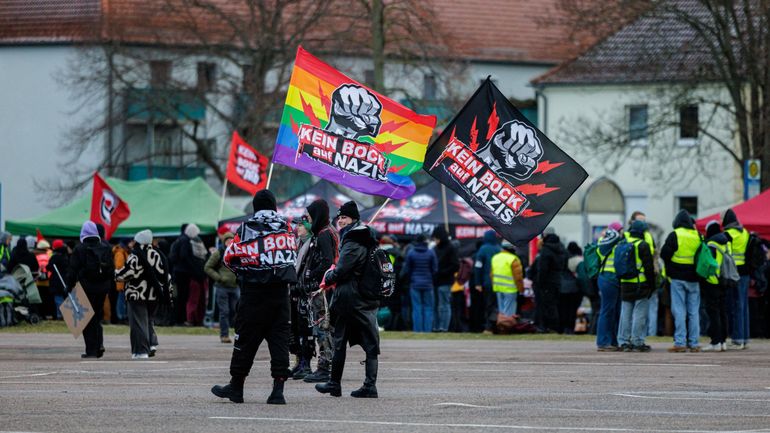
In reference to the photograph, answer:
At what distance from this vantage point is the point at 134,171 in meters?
61.1

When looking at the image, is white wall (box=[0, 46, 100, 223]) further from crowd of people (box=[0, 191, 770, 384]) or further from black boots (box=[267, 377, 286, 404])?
black boots (box=[267, 377, 286, 404])

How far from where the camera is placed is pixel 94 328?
20375mm

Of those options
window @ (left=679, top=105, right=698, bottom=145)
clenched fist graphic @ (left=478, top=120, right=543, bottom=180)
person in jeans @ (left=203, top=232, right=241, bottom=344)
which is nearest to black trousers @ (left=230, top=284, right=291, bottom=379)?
clenched fist graphic @ (left=478, top=120, right=543, bottom=180)

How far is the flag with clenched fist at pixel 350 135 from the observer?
688 inches

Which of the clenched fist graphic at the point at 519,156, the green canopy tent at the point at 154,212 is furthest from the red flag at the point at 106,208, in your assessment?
the clenched fist graphic at the point at 519,156

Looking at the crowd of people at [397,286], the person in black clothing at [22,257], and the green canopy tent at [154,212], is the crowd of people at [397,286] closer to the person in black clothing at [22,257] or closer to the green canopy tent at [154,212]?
the person in black clothing at [22,257]

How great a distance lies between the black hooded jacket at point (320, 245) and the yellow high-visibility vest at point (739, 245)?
9.34m

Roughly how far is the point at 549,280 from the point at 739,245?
4.69m

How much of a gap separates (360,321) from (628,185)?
147ft

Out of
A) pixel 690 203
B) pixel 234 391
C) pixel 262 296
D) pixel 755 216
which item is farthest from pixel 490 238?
pixel 690 203

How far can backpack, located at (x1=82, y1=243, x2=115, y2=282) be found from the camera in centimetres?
2069

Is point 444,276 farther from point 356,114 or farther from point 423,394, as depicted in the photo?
point 423,394

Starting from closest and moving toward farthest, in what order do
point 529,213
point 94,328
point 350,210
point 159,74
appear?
point 350,210 → point 529,213 → point 94,328 → point 159,74

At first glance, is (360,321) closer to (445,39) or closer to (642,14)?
(642,14)
